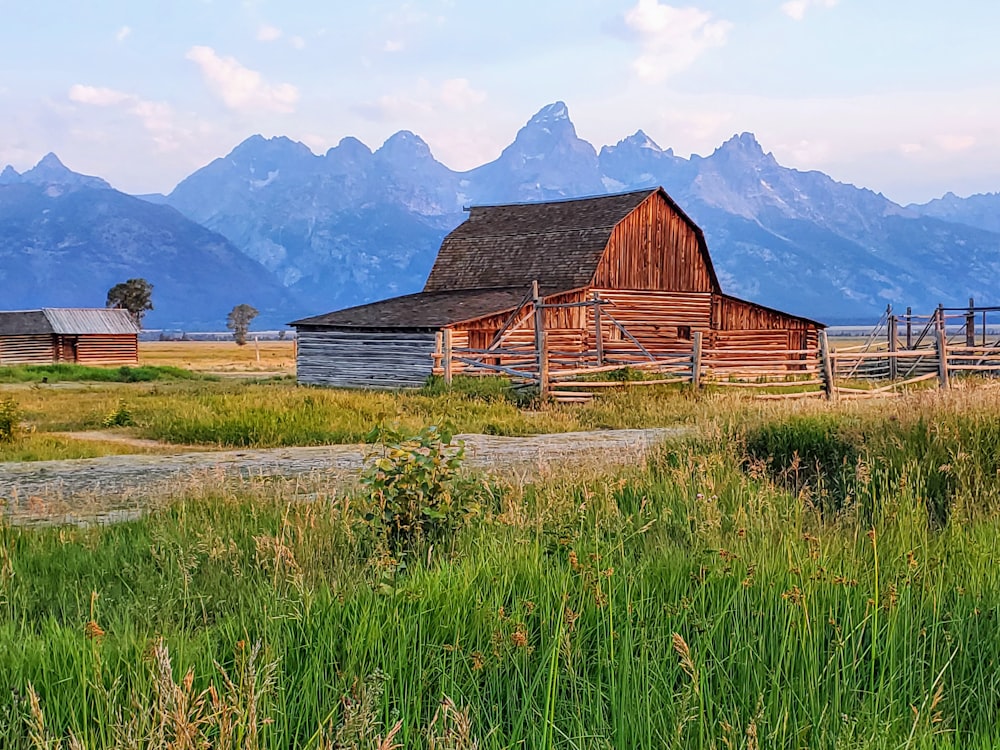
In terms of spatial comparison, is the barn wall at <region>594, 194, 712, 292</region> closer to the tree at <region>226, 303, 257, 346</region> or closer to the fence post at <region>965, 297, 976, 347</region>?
the fence post at <region>965, 297, 976, 347</region>

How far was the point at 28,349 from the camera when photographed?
59000 millimetres

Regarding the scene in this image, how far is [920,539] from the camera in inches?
233

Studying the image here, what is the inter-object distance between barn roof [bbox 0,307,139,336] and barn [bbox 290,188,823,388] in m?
27.0

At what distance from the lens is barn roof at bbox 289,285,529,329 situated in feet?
105

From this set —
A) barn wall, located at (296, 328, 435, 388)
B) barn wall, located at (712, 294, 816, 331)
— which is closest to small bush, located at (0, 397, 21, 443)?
barn wall, located at (296, 328, 435, 388)

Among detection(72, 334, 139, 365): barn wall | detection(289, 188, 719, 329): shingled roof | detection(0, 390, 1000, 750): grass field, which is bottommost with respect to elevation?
detection(0, 390, 1000, 750): grass field

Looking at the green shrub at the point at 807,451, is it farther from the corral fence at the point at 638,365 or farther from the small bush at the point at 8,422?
the small bush at the point at 8,422

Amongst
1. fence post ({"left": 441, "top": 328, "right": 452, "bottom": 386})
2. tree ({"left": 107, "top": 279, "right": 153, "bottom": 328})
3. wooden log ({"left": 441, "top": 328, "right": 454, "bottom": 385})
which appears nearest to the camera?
wooden log ({"left": 441, "top": 328, "right": 454, "bottom": 385})

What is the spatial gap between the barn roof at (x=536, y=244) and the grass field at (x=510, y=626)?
2848 centimetres

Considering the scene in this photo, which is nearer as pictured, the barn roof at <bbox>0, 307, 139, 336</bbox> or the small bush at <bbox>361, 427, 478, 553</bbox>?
the small bush at <bbox>361, 427, 478, 553</bbox>

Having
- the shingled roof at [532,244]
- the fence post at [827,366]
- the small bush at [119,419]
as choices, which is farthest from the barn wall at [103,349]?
the fence post at [827,366]

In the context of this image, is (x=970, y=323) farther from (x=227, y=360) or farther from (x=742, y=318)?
(x=227, y=360)

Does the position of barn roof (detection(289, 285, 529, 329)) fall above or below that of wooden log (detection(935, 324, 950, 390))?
above

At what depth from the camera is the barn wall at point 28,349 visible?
5866 centimetres
